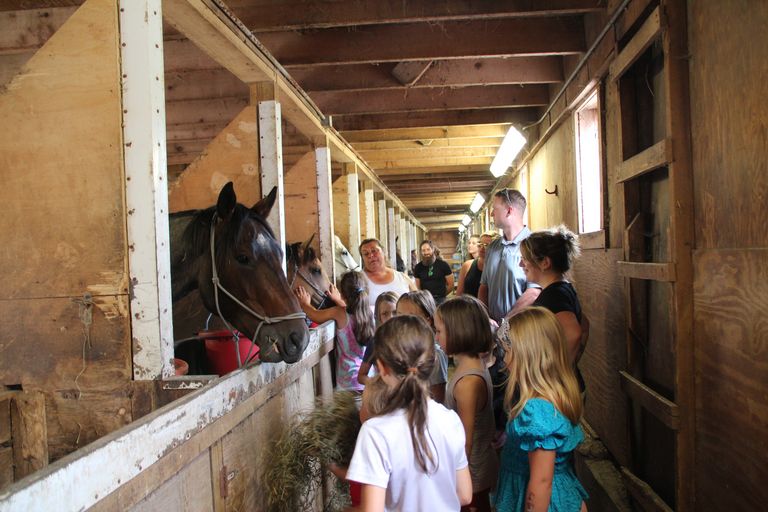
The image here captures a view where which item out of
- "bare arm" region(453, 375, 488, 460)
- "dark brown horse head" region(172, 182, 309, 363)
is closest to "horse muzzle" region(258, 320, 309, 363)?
"dark brown horse head" region(172, 182, 309, 363)

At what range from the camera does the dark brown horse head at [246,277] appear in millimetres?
2197

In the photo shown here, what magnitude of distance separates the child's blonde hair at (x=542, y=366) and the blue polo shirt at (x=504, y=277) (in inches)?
71.3

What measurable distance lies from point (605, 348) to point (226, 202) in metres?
2.88

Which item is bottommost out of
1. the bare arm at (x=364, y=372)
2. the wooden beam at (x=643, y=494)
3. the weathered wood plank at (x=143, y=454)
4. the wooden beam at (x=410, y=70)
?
the wooden beam at (x=643, y=494)

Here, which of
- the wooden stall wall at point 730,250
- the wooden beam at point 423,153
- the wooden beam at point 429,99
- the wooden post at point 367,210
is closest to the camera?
the wooden stall wall at point 730,250

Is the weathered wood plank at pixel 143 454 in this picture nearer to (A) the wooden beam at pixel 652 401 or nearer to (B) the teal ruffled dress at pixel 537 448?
(B) the teal ruffled dress at pixel 537 448

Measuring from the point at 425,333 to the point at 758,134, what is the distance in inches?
55.5

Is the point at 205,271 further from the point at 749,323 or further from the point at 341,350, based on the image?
the point at 749,323

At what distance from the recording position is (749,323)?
74.1 inches

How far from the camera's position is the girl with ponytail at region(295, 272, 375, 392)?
332 centimetres

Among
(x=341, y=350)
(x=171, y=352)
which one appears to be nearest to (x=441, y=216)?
(x=341, y=350)

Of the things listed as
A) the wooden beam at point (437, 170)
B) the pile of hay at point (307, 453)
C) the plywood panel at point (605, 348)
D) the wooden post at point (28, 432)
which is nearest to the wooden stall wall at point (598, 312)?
the plywood panel at point (605, 348)

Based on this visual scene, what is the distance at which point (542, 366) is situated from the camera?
1.88 meters

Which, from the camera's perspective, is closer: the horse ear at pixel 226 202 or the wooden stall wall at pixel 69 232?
the wooden stall wall at pixel 69 232
